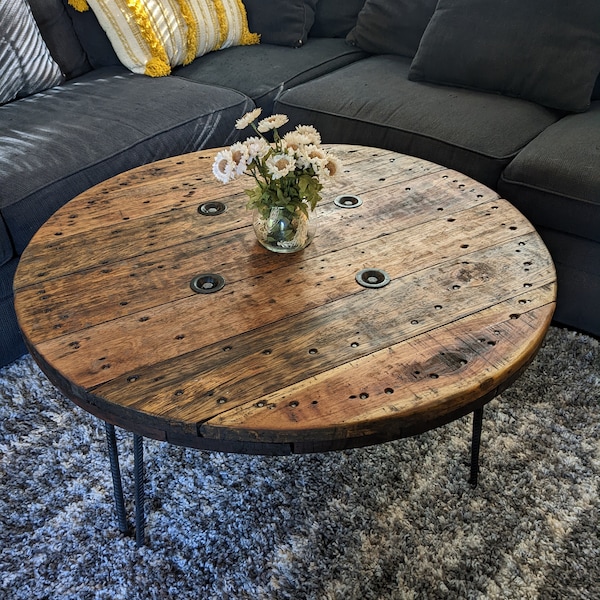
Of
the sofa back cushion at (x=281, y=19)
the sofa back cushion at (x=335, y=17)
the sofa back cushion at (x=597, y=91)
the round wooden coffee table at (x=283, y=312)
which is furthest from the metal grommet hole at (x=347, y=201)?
the sofa back cushion at (x=335, y=17)

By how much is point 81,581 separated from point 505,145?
55.3 inches

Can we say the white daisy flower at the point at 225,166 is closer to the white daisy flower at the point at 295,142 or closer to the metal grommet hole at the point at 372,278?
the white daisy flower at the point at 295,142

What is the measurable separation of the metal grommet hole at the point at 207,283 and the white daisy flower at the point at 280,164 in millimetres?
198

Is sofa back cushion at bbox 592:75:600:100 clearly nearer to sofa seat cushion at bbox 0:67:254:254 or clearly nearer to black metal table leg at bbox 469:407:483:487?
sofa seat cushion at bbox 0:67:254:254

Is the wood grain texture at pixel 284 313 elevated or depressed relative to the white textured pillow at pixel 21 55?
depressed

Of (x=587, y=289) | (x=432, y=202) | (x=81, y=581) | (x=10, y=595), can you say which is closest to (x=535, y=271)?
(x=432, y=202)

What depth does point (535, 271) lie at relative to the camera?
1.09 meters

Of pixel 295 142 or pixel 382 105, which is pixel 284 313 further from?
pixel 382 105

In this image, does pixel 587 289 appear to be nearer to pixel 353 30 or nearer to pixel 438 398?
pixel 438 398

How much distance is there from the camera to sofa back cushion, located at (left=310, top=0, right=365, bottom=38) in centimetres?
243

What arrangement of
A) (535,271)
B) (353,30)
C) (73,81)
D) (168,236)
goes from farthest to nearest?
(353,30)
(73,81)
(168,236)
(535,271)

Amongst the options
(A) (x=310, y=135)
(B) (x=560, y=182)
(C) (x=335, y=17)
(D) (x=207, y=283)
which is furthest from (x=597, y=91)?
(D) (x=207, y=283)

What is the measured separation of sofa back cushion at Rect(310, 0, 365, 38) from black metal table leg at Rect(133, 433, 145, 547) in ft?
6.23

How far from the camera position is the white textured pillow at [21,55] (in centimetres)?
188
